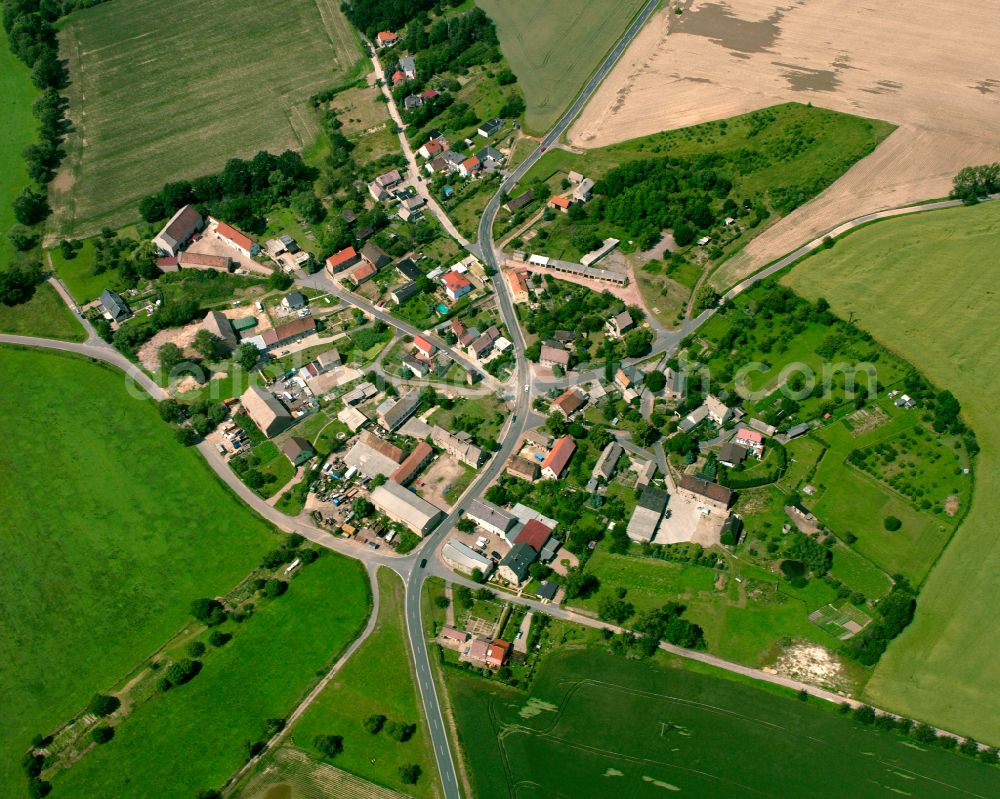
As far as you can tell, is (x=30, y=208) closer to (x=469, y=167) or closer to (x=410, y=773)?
(x=469, y=167)

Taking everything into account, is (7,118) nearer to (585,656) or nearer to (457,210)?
(457,210)

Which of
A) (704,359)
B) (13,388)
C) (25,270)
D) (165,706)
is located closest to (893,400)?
(704,359)

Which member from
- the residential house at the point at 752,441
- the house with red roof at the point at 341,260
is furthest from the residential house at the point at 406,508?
the house with red roof at the point at 341,260

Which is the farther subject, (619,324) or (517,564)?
(619,324)

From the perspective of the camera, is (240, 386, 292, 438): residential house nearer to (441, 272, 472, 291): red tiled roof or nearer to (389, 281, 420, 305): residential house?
(389, 281, 420, 305): residential house

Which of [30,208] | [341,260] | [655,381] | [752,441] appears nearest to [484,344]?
[655,381]

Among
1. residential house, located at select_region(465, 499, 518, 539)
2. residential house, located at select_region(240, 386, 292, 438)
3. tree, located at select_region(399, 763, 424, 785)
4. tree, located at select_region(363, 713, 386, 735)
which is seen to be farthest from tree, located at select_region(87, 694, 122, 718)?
residential house, located at select_region(465, 499, 518, 539)

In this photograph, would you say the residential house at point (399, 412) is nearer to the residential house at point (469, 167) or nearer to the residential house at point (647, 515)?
the residential house at point (647, 515)
